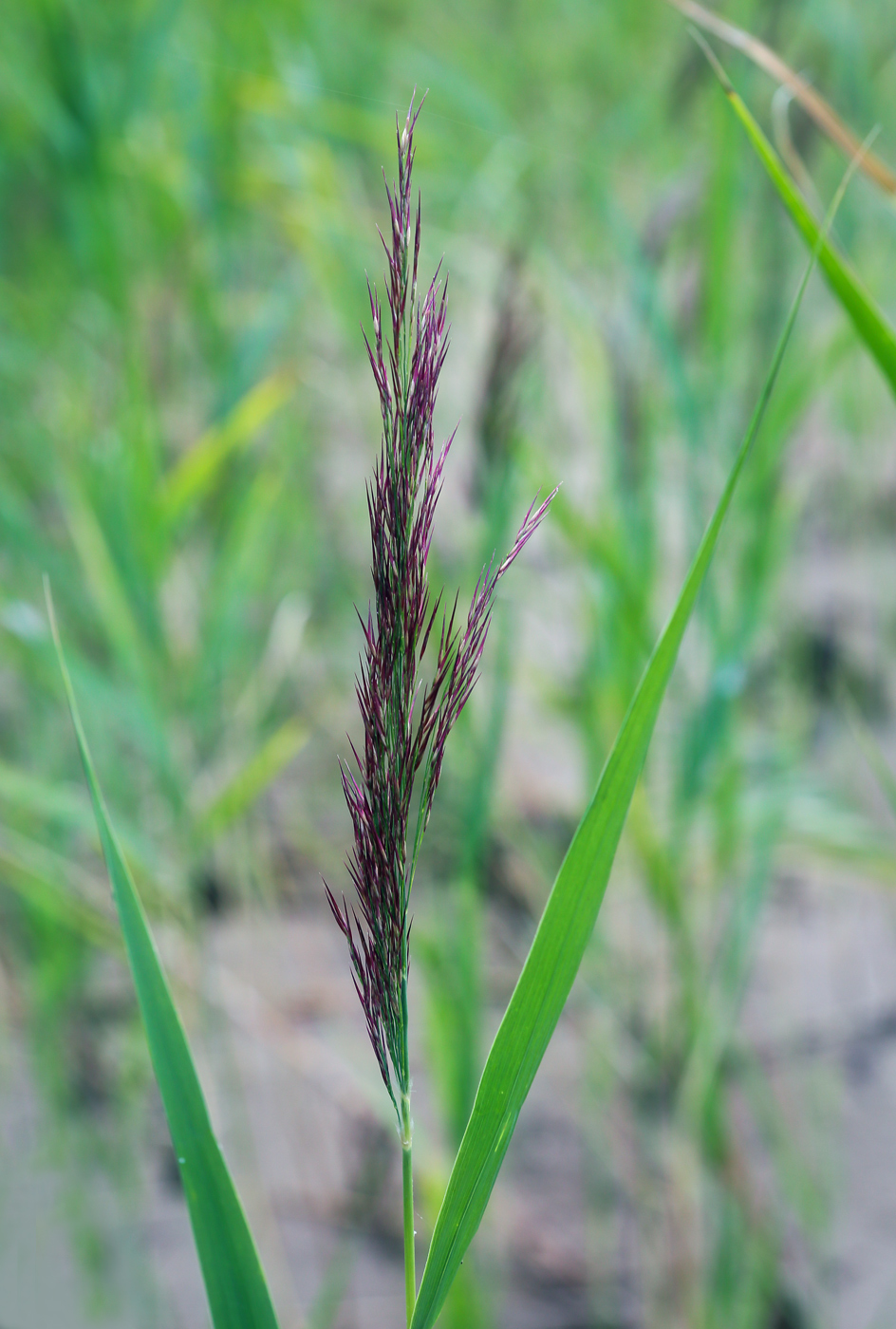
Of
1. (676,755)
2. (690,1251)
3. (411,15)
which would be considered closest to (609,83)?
(411,15)

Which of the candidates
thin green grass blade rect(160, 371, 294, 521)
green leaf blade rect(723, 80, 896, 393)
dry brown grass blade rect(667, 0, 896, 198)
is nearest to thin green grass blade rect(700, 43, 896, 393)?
green leaf blade rect(723, 80, 896, 393)

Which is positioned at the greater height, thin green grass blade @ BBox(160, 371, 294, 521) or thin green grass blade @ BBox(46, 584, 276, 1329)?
thin green grass blade @ BBox(160, 371, 294, 521)

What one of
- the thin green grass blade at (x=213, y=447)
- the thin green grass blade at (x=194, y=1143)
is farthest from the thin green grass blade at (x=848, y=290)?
the thin green grass blade at (x=213, y=447)

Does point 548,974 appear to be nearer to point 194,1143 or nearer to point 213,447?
point 194,1143

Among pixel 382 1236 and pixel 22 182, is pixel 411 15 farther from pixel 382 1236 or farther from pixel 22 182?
pixel 382 1236

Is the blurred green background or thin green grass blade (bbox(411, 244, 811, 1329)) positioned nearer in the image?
thin green grass blade (bbox(411, 244, 811, 1329))

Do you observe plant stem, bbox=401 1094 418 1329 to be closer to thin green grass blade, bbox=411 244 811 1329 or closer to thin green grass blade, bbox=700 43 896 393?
thin green grass blade, bbox=411 244 811 1329

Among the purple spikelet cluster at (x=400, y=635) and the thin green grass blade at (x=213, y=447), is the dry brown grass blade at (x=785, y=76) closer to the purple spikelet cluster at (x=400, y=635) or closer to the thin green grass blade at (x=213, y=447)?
the purple spikelet cluster at (x=400, y=635)

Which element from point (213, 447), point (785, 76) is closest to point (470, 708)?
point (213, 447)
